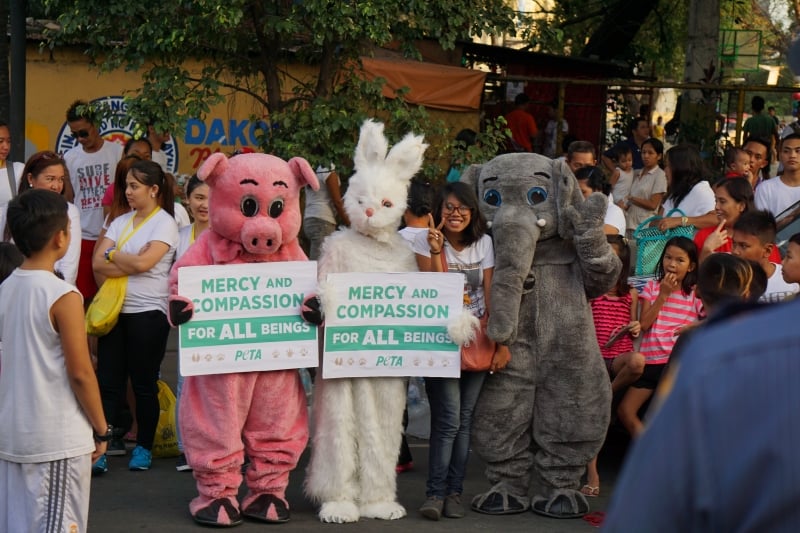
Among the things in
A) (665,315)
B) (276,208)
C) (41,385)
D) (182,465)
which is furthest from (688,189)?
(41,385)

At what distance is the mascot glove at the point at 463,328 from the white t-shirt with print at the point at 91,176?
11.1 ft

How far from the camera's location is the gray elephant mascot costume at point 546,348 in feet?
18.9

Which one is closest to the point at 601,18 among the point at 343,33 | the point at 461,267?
the point at 343,33

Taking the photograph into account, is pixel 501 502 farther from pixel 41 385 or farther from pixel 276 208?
pixel 41 385

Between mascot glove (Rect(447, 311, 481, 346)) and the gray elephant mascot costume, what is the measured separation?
0.33ft

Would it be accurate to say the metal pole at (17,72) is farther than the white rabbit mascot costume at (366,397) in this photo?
Yes

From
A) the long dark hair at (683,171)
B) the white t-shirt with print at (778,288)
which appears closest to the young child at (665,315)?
the white t-shirt with print at (778,288)

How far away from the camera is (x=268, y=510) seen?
5691 millimetres

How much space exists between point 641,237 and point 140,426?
134 inches

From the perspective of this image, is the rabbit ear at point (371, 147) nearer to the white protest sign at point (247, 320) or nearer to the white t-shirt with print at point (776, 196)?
the white protest sign at point (247, 320)

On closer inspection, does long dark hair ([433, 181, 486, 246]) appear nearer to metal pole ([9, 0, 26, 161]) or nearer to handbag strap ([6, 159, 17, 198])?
handbag strap ([6, 159, 17, 198])

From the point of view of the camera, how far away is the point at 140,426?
22.0 feet

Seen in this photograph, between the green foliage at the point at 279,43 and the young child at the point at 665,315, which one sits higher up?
the green foliage at the point at 279,43

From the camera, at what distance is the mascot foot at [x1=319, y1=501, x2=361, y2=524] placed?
222 inches
